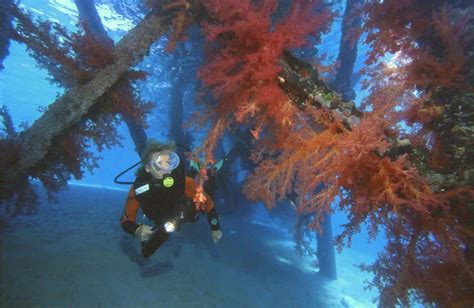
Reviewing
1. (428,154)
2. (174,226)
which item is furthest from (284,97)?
(174,226)

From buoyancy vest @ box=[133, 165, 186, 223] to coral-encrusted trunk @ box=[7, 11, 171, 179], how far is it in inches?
67.1

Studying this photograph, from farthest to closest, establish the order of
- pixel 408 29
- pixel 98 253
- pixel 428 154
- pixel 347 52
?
pixel 347 52 → pixel 98 253 → pixel 408 29 → pixel 428 154

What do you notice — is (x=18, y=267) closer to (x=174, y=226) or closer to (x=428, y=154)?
(x=174, y=226)

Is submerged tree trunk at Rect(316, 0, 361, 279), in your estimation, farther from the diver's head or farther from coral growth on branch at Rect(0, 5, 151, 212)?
coral growth on branch at Rect(0, 5, 151, 212)

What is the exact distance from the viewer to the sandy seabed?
17.8 feet

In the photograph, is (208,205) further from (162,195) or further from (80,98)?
(80,98)

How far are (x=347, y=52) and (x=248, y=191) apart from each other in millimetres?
7742

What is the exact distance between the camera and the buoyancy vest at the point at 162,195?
169 inches

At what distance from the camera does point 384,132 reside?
11.4 feet

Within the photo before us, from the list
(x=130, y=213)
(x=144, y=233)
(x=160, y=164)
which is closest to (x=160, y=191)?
(x=160, y=164)

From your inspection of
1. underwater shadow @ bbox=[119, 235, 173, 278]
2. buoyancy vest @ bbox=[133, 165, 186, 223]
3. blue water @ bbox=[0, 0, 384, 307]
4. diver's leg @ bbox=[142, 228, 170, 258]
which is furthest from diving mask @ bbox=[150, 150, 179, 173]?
underwater shadow @ bbox=[119, 235, 173, 278]

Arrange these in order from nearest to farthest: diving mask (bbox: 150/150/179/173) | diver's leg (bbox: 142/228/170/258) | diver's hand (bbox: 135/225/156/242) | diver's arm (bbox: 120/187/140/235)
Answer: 1. diver's leg (bbox: 142/228/170/258)
2. diver's hand (bbox: 135/225/156/242)
3. diver's arm (bbox: 120/187/140/235)
4. diving mask (bbox: 150/150/179/173)

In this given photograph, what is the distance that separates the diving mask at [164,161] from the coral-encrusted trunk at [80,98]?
1656 millimetres

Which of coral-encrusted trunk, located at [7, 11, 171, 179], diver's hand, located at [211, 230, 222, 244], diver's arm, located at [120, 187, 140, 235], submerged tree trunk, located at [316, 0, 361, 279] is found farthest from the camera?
submerged tree trunk, located at [316, 0, 361, 279]
